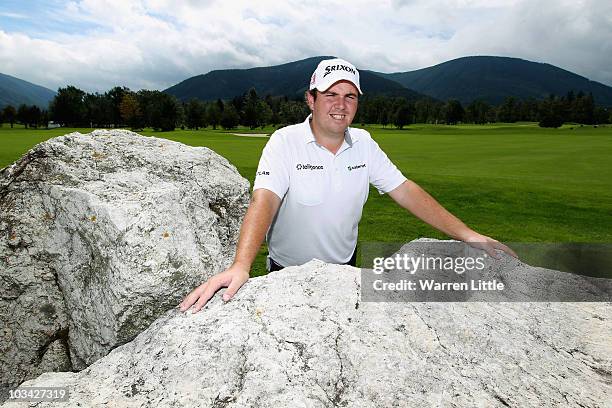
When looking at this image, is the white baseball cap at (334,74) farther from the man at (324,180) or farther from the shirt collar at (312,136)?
the shirt collar at (312,136)

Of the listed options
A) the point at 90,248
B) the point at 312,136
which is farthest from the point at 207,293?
the point at 312,136

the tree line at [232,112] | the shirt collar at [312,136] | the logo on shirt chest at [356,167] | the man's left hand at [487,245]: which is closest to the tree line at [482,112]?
the tree line at [232,112]

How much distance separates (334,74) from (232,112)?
101 metres

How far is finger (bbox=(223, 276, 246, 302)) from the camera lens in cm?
267

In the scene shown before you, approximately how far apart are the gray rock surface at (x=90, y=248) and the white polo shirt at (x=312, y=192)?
735 mm

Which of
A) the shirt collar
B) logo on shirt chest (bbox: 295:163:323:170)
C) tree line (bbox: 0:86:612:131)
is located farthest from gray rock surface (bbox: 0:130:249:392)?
tree line (bbox: 0:86:612:131)

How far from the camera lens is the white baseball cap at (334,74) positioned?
398cm

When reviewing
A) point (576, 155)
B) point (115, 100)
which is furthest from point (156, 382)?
point (115, 100)

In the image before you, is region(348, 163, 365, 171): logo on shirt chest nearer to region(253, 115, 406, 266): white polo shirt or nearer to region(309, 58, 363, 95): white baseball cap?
region(253, 115, 406, 266): white polo shirt

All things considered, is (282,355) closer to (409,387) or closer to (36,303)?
(409,387)

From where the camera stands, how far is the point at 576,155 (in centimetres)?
2772

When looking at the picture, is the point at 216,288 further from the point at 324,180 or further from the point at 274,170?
the point at 324,180

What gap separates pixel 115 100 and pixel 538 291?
108665 millimetres

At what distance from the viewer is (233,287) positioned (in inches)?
107
